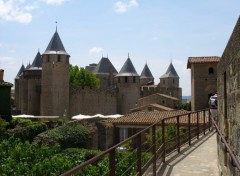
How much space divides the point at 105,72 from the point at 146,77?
59.9ft

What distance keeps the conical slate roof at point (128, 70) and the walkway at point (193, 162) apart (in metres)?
45.1

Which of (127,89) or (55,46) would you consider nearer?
(55,46)

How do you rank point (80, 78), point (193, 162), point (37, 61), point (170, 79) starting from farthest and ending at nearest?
point (170, 79)
point (80, 78)
point (37, 61)
point (193, 162)

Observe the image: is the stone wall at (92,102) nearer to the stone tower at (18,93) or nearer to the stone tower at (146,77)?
the stone tower at (18,93)

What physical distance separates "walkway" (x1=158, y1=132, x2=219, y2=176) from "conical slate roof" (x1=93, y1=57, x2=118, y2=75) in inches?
2370

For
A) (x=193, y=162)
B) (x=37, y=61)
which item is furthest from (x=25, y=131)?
(x=37, y=61)

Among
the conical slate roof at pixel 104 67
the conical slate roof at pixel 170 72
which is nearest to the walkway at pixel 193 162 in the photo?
the conical slate roof at pixel 104 67

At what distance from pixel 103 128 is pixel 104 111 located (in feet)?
75.6

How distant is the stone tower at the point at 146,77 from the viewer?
8604cm

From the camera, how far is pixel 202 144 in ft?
37.4

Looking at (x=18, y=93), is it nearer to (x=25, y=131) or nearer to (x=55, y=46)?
(x=55, y=46)

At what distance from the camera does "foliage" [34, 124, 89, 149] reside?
77.4ft

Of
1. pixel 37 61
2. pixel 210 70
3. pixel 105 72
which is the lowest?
pixel 210 70

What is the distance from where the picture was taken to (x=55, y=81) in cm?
4541
